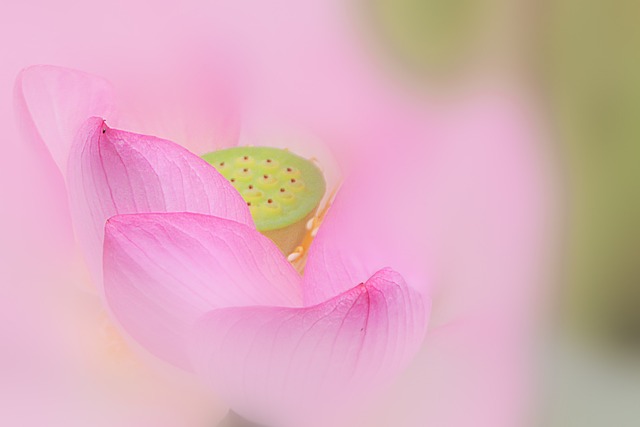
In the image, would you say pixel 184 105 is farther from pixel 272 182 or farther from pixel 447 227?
pixel 447 227

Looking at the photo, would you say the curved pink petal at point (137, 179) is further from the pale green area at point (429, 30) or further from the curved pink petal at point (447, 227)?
the pale green area at point (429, 30)

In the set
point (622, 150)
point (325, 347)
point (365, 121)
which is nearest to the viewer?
point (325, 347)

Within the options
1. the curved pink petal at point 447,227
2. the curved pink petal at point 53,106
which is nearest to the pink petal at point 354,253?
the curved pink petal at point 447,227

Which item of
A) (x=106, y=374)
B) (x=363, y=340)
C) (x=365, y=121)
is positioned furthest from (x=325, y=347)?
(x=365, y=121)

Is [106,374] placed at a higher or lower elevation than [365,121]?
lower

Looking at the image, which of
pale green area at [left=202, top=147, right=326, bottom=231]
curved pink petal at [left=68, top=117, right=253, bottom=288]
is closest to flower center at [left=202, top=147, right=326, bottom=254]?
pale green area at [left=202, top=147, right=326, bottom=231]

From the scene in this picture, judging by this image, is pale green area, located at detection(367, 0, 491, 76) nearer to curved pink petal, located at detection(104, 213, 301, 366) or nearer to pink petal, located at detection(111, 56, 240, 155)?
pink petal, located at detection(111, 56, 240, 155)

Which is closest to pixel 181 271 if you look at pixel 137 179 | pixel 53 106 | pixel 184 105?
pixel 137 179

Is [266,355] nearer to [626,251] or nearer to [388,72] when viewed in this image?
A: [626,251]
